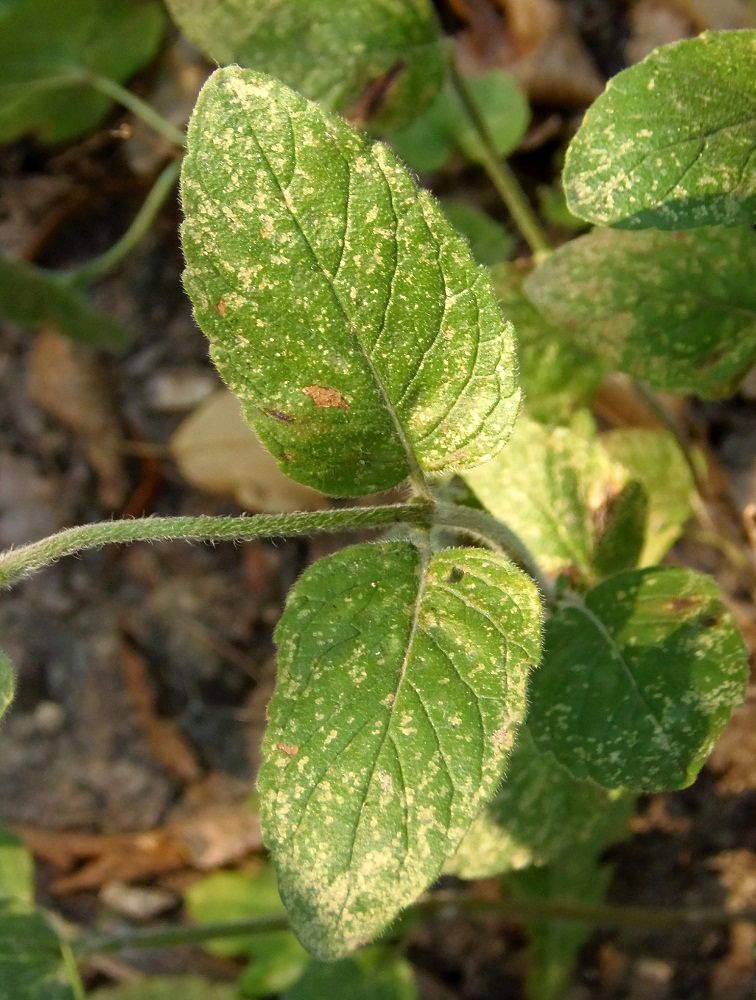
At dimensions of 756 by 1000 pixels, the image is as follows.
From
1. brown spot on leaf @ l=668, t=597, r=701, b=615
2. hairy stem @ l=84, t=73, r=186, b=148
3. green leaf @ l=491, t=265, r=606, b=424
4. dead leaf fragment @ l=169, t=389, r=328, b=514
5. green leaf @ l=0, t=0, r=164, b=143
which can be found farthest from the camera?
dead leaf fragment @ l=169, t=389, r=328, b=514

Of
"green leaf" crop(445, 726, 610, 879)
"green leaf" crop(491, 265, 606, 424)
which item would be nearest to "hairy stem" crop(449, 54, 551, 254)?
"green leaf" crop(491, 265, 606, 424)

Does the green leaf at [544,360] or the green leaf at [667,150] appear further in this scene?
the green leaf at [544,360]

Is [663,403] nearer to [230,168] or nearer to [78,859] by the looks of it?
[230,168]

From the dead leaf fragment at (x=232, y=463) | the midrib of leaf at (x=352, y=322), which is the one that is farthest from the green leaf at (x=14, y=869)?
the midrib of leaf at (x=352, y=322)

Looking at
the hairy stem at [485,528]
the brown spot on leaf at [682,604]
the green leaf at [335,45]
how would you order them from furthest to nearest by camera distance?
the green leaf at [335,45] → the brown spot on leaf at [682,604] → the hairy stem at [485,528]

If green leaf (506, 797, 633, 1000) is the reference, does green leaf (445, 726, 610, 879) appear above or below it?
above

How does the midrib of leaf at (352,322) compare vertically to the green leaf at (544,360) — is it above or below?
above

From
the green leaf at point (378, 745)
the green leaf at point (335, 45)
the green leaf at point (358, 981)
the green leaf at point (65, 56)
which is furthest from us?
the green leaf at point (65, 56)

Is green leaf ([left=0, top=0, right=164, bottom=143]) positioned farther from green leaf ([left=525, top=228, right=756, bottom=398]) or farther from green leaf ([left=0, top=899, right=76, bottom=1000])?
green leaf ([left=0, top=899, right=76, bottom=1000])

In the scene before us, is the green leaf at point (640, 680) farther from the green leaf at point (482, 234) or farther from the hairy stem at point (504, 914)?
the green leaf at point (482, 234)
